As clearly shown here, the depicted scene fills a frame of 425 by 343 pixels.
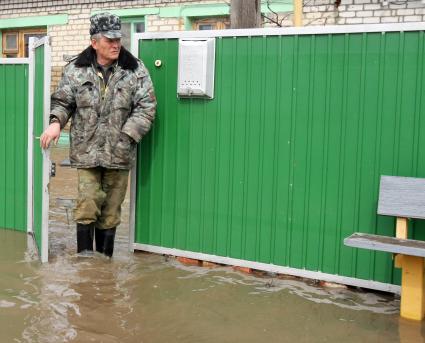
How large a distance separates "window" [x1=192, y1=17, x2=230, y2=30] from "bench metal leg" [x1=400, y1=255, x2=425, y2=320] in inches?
352

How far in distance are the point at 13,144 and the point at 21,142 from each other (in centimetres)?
12

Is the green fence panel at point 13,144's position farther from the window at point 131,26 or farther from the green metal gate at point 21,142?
the window at point 131,26

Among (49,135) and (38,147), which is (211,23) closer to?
(38,147)

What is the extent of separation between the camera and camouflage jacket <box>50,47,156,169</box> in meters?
4.59

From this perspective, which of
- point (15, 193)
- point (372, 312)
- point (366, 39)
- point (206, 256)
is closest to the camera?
point (372, 312)

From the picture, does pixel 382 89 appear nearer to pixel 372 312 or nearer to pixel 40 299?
pixel 372 312

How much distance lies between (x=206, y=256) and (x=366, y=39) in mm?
1992

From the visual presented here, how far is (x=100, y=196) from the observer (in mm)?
4734

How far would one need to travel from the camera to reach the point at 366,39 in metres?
4.05

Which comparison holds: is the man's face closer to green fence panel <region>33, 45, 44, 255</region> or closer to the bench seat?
green fence panel <region>33, 45, 44, 255</region>

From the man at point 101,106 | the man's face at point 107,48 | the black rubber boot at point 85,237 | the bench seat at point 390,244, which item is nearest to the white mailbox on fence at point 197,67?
the man at point 101,106

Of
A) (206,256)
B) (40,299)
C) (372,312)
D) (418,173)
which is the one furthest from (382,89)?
(40,299)

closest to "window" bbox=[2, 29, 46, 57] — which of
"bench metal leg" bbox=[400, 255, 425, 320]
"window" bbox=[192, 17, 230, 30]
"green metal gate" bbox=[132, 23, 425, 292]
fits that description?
"window" bbox=[192, 17, 230, 30]

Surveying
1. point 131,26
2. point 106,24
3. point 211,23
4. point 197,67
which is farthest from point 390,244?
point 131,26
